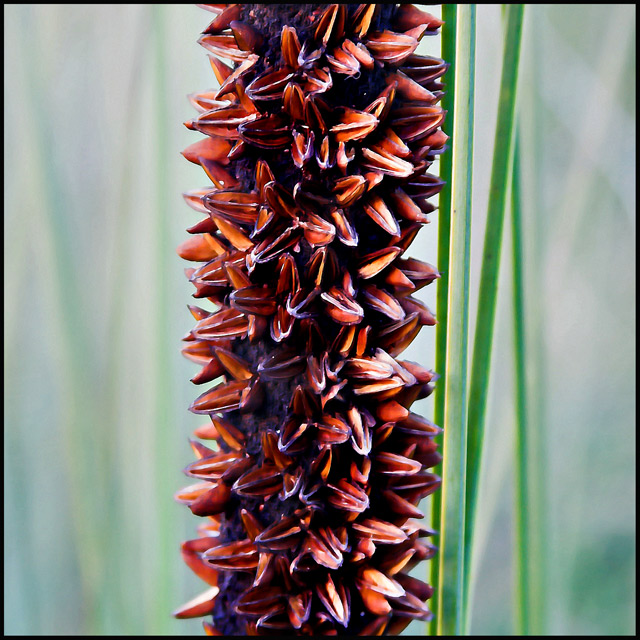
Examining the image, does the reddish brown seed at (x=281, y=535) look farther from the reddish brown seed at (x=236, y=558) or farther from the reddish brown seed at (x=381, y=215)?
the reddish brown seed at (x=381, y=215)

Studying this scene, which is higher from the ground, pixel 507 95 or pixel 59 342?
pixel 507 95

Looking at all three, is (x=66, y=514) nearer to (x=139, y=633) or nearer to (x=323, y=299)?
(x=139, y=633)

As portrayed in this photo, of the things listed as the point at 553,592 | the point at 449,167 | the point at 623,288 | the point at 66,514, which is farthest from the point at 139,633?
the point at 623,288

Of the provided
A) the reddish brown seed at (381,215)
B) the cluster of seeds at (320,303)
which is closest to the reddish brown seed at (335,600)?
the cluster of seeds at (320,303)

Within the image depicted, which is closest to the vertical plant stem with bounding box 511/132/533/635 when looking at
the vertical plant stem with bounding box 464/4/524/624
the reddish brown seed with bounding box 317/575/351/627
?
the vertical plant stem with bounding box 464/4/524/624

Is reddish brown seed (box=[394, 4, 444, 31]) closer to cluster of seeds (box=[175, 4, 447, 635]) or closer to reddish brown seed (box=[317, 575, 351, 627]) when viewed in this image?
cluster of seeds (box=[175, 4, 447, 635])

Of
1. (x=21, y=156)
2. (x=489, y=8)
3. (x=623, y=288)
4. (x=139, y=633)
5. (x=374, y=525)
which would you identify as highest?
(x=489, y=8)
